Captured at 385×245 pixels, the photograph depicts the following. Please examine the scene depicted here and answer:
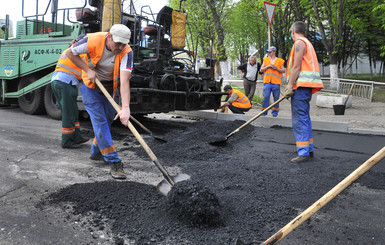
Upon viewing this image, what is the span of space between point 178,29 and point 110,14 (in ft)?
5.32

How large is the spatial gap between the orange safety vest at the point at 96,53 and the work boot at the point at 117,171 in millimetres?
879

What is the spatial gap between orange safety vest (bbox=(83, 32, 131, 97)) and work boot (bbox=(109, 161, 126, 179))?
0.88 metres

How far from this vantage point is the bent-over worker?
376 cm

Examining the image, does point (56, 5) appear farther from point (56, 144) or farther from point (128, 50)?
point (128, 50)

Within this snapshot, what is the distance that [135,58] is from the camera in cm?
679

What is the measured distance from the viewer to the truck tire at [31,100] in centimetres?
809

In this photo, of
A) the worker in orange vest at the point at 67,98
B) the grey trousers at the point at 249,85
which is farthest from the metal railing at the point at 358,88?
the worker in orange vest at the point at 67,98

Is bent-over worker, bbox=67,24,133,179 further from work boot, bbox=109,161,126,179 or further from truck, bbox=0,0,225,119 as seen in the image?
truck, bbox=0,0,225,119

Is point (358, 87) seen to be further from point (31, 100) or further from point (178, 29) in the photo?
point (31, 100)

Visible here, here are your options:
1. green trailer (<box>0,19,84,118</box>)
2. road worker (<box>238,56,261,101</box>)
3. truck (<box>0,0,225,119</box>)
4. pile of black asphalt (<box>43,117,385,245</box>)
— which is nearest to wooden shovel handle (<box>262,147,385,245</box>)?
pile of black asphalt (<box>43,117,385,245</box>)

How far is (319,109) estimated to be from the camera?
11.3 metres

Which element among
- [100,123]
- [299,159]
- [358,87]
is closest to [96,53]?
[100,123]

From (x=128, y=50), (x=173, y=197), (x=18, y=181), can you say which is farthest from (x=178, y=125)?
(x=173, y=197)

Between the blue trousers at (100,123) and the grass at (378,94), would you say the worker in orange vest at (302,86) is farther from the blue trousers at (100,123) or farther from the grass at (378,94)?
the grass at (378,94)
